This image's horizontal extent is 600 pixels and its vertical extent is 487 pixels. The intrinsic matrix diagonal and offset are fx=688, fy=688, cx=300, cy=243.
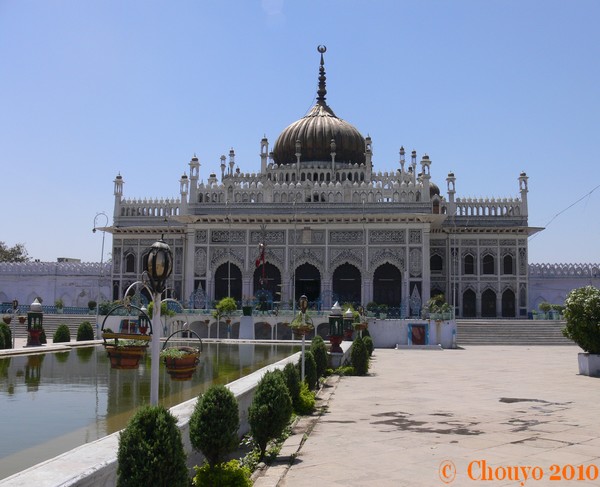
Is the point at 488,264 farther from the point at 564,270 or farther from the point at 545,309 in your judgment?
the point at 564,270

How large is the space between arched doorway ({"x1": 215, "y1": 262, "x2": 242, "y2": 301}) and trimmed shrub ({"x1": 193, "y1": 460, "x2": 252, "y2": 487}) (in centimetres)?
2392

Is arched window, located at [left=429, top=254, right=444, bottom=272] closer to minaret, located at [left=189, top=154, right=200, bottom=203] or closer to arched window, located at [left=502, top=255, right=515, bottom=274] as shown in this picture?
arched window, located at [left=502, top=255, right=515, bottom=274]

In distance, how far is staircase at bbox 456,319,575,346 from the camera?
2431 cm

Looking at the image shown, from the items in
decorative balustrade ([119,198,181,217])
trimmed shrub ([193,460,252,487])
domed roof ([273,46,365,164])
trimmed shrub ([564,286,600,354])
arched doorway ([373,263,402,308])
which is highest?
domed roof ([273,46,365,164])

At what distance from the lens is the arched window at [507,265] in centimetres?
3041

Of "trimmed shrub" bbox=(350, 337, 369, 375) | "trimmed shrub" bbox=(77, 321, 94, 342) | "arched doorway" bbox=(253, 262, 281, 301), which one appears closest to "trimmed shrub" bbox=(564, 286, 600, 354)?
"trimmed shrub" bbox=(350, 337, 369, 375)

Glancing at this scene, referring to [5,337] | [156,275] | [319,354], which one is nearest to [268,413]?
[156,275]

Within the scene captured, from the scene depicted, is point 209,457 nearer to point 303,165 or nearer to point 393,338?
point 393,338

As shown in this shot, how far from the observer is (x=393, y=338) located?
23.6 m

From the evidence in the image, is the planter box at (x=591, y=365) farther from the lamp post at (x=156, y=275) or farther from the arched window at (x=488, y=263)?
the arched window at (x=488, y=263)

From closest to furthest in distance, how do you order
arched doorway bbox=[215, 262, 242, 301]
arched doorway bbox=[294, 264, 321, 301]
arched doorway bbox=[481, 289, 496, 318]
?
arched doorway bbox=[294, 264, 321, 301]
arched doorway bbox=[215, 262, 242, 301]
arched doorway bbox=[481, 289, 496, 318]

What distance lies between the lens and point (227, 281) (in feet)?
96.0

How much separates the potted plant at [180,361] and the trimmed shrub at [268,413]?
Answer: 696 millimetres

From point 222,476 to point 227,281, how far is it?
24.4 meters
